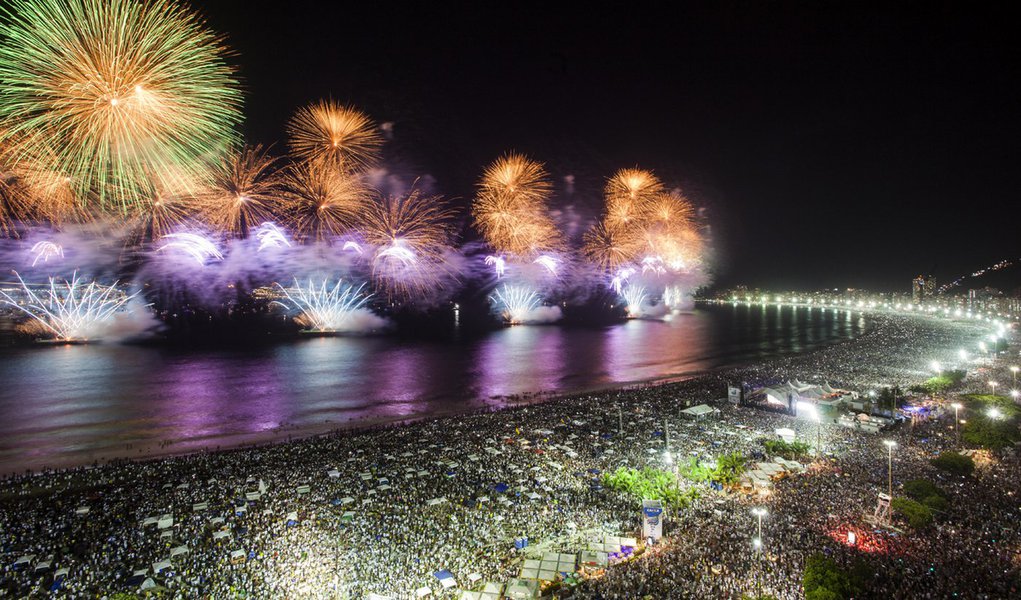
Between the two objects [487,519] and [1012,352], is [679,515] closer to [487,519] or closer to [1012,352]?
[487,519]

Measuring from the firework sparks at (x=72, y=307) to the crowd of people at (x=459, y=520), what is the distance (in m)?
56.9

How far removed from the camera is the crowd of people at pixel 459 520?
10203mm

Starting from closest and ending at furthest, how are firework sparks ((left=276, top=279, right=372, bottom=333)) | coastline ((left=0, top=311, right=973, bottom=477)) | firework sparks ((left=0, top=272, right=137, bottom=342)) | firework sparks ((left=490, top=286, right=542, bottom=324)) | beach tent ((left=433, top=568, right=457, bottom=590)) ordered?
beach tent ((left=433, top=568, right=457, bottom=590)) → coastline ((left=0, top=311, right=973, bottom=477)) → firework sparks ((left=0, top=272, right=137, bottom=342)) → firework sparks ((left=276, top=279, right=372, bottom=333)) → firework sparks ((left=490, top=286, right=542, bottom=324))

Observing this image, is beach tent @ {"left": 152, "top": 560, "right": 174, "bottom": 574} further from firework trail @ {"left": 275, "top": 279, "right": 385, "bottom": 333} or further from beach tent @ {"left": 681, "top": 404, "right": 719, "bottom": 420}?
firework trail @ {"left": 275, "top": 279, "right": 385, "bottom": 333}

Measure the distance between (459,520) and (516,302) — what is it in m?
93.5

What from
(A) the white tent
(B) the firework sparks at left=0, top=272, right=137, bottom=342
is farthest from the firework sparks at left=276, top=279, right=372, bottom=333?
(A) the white tent

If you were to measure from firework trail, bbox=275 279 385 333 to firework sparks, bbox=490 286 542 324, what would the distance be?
2485 cm

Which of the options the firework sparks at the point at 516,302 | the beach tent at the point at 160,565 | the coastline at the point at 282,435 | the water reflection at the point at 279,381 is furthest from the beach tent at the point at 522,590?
the firework sparks at the point at 516,302

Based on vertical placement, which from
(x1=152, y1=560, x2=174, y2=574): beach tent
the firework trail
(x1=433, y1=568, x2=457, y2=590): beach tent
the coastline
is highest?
the firework trail

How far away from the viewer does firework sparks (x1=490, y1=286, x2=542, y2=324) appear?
101938mm

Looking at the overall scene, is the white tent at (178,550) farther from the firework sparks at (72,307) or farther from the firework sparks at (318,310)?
the firework sparks at (318,310)

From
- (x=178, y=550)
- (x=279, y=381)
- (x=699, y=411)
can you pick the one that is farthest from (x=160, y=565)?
(x=279, y=381)

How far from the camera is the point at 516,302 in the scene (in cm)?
10656

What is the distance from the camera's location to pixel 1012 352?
4488 centimetres
